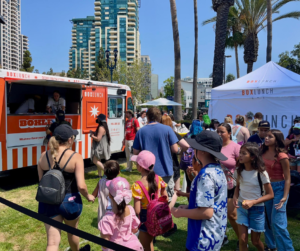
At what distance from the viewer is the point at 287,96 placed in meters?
9.39

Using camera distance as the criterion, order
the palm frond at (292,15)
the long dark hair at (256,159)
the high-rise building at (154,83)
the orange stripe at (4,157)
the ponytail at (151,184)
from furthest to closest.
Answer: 1. the high-rise building at (154,83)
2. the palm frond at (292,15)
3. the orange stripe at (4,157)
4. the long dark hair at (256,159)
5. the ponytail at (151,184)

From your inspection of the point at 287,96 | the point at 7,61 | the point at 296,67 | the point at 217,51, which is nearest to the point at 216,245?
the point at 287,96

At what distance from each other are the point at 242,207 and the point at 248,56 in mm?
22958

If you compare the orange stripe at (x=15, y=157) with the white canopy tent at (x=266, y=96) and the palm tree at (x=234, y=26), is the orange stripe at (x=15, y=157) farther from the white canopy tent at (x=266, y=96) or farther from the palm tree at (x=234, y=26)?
the palm tree at (x=234, y=26)

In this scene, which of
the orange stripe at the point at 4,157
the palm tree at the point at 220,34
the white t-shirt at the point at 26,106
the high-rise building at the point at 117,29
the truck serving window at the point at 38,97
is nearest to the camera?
the orange stripe at the point at 4,157

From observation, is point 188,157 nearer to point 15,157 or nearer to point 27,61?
point 15,157

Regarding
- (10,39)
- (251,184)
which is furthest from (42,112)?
(10,39)

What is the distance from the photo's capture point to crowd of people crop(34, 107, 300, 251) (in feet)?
6.83

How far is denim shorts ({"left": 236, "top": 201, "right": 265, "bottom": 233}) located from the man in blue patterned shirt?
1.09m

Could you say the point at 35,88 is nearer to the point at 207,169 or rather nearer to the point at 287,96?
the point at 207,169

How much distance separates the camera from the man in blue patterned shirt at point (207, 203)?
6.52 feet

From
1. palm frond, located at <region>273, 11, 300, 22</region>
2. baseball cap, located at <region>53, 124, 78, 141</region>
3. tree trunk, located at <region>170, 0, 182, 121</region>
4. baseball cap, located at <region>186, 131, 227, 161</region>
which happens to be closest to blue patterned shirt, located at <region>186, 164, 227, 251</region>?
baseball cap, located at <region>186, 131, 227, 161</region>

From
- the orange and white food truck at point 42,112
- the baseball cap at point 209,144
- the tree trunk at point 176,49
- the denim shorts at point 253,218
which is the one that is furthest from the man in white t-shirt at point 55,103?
the tree trunk at point 176,49

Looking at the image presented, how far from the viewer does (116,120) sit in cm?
933
